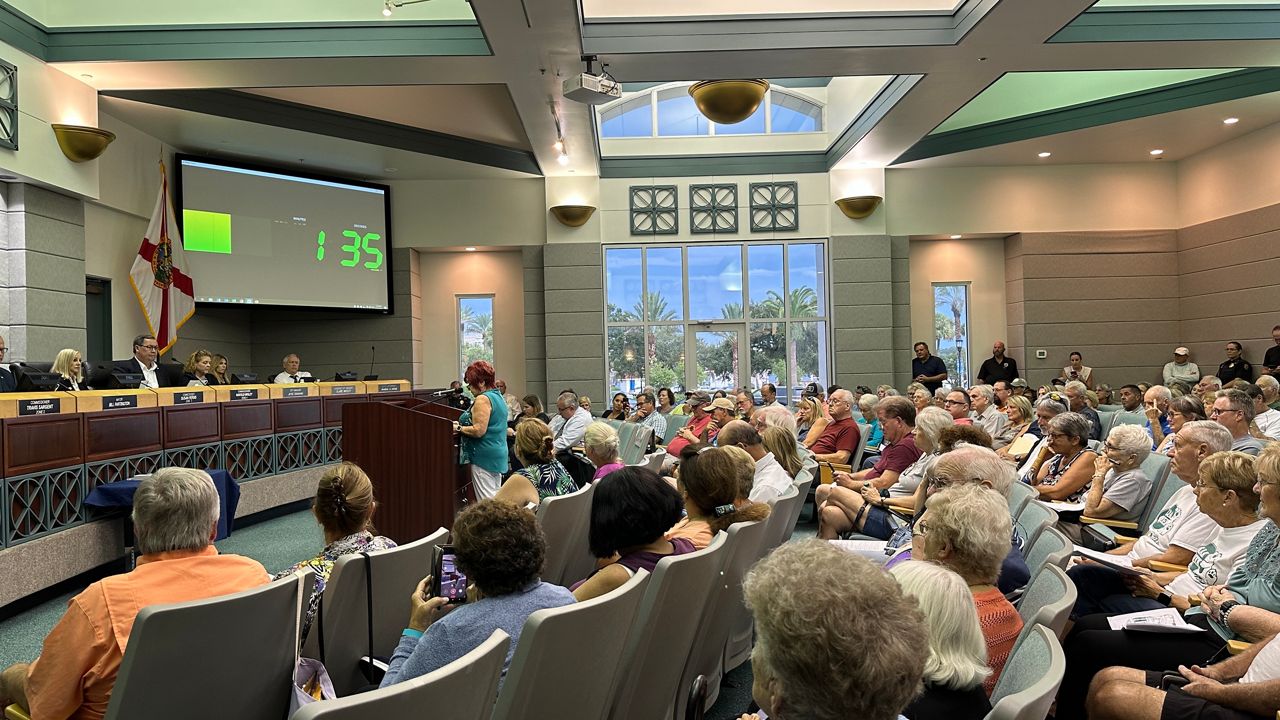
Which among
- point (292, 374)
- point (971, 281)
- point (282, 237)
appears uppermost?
point (282, 237)

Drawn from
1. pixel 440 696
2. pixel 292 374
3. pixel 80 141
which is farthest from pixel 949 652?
pixel 292 374

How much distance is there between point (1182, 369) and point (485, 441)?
10.7 metres

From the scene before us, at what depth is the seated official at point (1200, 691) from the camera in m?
2.08

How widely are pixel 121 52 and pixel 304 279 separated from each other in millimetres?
4147

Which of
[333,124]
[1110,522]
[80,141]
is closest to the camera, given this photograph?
[1110,522]

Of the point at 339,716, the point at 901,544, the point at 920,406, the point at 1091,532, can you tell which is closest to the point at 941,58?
the point at 920,406

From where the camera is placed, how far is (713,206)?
12.5 meters

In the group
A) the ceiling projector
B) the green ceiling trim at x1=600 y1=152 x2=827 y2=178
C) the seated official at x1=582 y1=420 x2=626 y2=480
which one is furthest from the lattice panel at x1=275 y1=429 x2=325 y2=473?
the green ceiling trim at x1=600 y1=152 x2=827 y2=178

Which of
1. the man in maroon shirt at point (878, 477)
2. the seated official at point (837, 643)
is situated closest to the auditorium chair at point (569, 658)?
the seated official at point (837, 643)

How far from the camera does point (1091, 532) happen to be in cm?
396

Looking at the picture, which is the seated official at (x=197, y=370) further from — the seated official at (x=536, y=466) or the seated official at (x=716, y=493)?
the seated official at (x=716, y=493)

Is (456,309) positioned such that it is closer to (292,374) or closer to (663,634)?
(292,374)

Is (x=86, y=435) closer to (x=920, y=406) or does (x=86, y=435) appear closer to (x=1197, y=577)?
(x=1197, y=577)

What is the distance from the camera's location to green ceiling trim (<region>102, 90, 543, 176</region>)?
8938 millimetres
